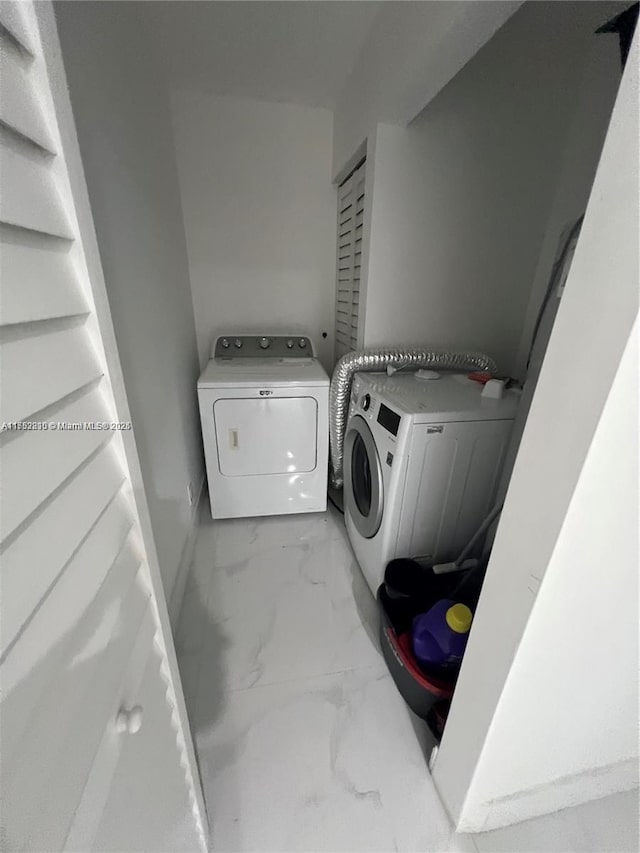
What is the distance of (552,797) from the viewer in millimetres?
910

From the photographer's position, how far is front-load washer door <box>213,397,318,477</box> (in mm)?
1813

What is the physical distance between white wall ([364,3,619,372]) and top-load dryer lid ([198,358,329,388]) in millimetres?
395

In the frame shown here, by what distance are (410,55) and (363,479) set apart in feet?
5.43

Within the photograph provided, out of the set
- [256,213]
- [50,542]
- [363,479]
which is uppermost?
[256,213]

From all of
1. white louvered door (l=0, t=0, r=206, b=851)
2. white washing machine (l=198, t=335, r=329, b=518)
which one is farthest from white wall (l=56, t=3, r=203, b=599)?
white louvered door (l=0, t=0, r=206, b=851)

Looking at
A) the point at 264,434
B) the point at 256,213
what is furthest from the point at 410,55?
the point at 264,434

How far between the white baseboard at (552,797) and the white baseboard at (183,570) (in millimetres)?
1156

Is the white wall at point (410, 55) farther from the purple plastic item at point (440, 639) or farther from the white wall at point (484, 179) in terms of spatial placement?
the purple plastic item at point (440, 639)

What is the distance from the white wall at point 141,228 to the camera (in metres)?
0.93

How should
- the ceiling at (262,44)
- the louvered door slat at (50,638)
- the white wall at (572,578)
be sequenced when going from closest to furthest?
1. the louvered door slat at (50,638)
2. the white wall at (572,578)
3. the ceiling at (262,44)

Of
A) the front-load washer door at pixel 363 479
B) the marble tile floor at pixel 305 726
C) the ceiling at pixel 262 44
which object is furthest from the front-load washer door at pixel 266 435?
the ceiling at pixel 262 44

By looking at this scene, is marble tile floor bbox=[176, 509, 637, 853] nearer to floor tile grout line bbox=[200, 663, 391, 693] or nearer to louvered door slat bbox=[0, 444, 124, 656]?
floor tile grout line bbox=[200, 663, 391, 693]

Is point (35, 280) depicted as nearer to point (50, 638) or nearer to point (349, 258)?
point (50, 638)

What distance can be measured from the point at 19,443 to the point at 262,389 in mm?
1491
